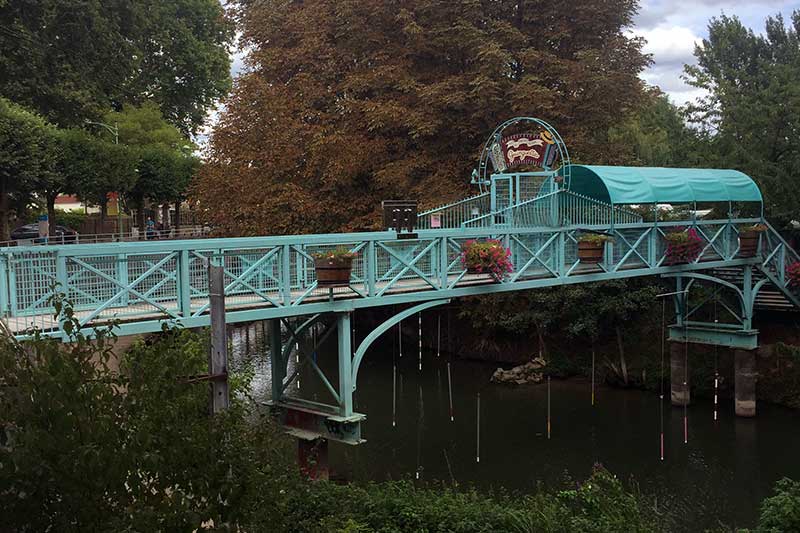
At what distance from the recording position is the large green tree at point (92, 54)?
132 ft

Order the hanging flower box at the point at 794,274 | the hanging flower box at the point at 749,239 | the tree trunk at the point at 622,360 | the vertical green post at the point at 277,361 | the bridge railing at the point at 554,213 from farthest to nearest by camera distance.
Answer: the tree trunk at the point at 622,360, the hanging flower box at the point at 794,274, the hanging flower box at the point at 749,239, the bridge railing at the point at 554,213, the vertical green post at the point at 277,361

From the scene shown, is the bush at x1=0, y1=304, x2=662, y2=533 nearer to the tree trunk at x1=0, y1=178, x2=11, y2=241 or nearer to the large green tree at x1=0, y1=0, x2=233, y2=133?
the large green tree at x1=0, y1=0, x2=233, y2=133

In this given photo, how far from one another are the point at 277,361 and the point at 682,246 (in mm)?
9668

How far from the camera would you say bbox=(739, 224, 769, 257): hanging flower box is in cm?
2123

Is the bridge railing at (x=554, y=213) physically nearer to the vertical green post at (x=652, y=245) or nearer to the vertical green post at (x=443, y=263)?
the vertical green post at (x=652, y=245)

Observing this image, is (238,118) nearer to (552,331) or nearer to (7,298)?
(552,331)

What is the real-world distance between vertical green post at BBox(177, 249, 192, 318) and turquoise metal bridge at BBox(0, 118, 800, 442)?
0.06 ft

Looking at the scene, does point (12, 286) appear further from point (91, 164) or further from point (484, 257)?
point (91, 164)

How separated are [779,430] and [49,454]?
19196 mm

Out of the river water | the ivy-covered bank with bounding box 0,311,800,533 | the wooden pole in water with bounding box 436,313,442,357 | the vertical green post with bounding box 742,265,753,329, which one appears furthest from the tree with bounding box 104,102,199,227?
the ivy-covered bank with bounding box 0,311,800,533

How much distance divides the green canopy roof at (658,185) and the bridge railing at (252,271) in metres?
0.90

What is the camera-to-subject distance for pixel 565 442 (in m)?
20.0

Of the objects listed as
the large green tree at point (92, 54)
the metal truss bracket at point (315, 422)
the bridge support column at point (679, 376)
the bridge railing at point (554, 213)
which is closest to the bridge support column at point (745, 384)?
the bridge support column at point (679, 376)

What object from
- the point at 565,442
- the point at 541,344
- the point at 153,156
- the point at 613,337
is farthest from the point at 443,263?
the point at 153,156
